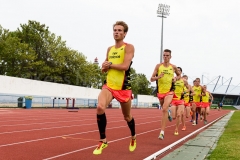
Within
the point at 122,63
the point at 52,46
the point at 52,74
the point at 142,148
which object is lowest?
the point at 142,148

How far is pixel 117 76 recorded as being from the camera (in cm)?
554

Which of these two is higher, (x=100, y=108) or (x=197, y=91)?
(x=197, y=91)

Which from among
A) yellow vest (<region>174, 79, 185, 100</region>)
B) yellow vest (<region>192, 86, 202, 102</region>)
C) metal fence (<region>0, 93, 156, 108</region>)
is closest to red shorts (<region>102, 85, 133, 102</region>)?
yellow vest (<region>174, 79, 185, 100</region>)

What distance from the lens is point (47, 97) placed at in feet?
109

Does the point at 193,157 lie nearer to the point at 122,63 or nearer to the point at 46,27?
the point at 122,63

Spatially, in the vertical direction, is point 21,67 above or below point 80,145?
above

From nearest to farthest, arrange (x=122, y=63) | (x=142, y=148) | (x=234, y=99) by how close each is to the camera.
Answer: (x=122, y=63), (x=142, y=148), (x=234, y=99)

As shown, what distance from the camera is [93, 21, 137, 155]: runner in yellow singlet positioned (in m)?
5.39

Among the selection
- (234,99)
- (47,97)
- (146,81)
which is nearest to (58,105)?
(47,97)

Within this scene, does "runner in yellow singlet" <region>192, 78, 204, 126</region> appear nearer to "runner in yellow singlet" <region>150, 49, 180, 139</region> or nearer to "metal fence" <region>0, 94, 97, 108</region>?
"runner in yellow singlet" <region>150, 49, 180, 139</region>

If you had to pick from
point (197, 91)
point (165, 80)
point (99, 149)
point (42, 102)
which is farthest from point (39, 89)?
point (99, 149)

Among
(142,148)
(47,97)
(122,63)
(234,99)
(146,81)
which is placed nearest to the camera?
(122,63)

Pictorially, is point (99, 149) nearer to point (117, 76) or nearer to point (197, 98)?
point (117, 76)

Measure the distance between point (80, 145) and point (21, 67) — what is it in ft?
146
